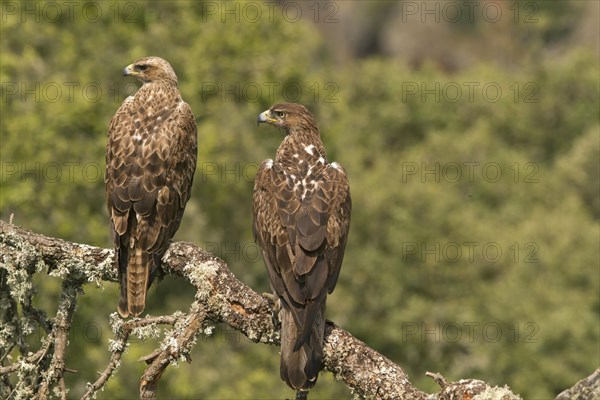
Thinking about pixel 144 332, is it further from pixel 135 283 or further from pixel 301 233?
→ pixel 301 233

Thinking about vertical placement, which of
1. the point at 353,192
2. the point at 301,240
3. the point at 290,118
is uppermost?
the point at 290,118

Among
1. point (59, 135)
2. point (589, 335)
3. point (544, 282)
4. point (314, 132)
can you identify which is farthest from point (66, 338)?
point (544, 282)

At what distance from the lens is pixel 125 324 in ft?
24.3

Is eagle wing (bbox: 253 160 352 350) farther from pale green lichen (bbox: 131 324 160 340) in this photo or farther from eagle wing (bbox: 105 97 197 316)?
pale green lichen (bbox: 131 324 160 340)

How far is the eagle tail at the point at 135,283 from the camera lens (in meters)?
8.59

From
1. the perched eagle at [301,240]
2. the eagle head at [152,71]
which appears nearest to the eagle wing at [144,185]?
the eagle head at [152,71]

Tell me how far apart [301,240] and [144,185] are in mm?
1653

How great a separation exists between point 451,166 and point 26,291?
26.9 metres

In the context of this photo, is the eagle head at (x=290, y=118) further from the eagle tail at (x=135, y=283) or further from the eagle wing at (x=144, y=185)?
the eagle tail at (x=135, y=283)

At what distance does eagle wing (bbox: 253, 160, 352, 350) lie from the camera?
7.95 meters

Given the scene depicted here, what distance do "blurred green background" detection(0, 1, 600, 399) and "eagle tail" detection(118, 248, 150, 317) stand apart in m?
8.12

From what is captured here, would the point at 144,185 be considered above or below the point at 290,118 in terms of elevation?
below

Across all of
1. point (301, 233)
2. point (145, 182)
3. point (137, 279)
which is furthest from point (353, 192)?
point (301, 233)

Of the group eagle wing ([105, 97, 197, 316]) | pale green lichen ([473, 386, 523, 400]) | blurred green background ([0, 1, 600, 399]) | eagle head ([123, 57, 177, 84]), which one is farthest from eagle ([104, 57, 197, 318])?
blurred green background ([0, 1, 600, 399])
